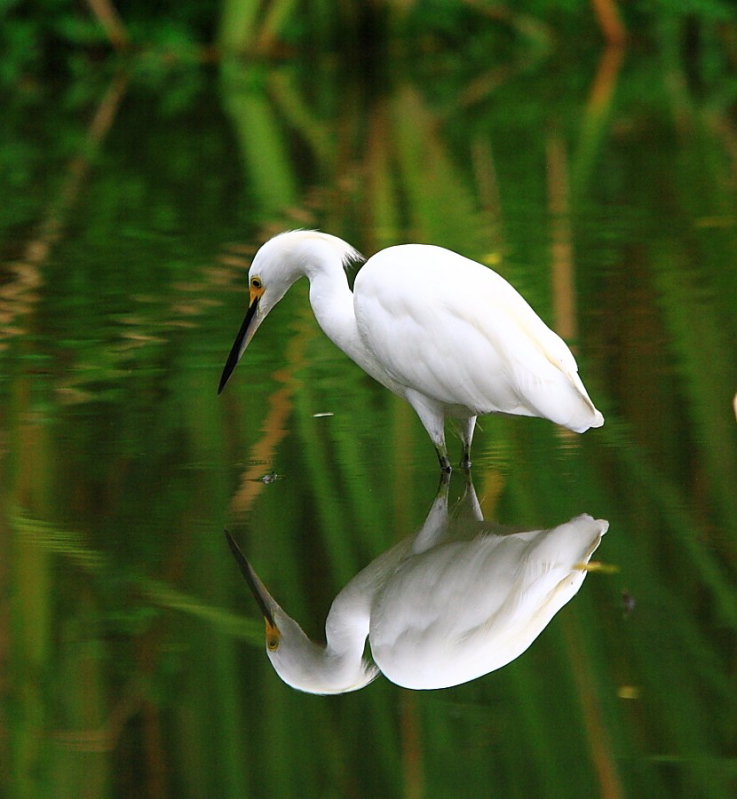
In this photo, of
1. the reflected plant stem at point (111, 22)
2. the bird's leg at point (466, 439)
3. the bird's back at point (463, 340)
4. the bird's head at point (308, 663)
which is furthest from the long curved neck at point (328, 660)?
the reflected plant stem at point (111, 22)

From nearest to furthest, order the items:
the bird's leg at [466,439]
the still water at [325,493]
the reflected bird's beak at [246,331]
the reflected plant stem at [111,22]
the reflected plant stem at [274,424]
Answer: the still water at [325,493] → the reflected plant stem at [274,424] → the bird's leg at [466,439] → the reflected bird's beak at [246,331] → the reflected plant stem at [111,22]

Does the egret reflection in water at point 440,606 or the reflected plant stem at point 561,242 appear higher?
the egret reflection in water at point 440,606

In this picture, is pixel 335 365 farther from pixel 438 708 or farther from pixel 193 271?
pixel 438 708

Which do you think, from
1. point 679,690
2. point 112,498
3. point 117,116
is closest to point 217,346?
point 112,498

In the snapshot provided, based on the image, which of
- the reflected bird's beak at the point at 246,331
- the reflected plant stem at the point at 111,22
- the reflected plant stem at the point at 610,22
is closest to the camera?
the reflected bird's beak at the point at 246,331

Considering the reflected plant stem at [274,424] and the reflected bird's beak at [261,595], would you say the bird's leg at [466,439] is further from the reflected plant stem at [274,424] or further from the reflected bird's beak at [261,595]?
the reflected bird's beak at [261,595]

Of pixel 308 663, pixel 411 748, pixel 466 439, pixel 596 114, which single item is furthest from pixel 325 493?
pixel 596 114

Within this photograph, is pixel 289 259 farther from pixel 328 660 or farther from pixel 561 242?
pixel 561 242

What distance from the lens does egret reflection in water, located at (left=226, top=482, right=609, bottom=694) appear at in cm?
346

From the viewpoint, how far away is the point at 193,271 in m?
7.83

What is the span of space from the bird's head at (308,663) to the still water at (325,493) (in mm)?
38

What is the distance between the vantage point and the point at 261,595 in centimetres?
393

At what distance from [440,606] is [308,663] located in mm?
398

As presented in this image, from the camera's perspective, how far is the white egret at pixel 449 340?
4398mm
